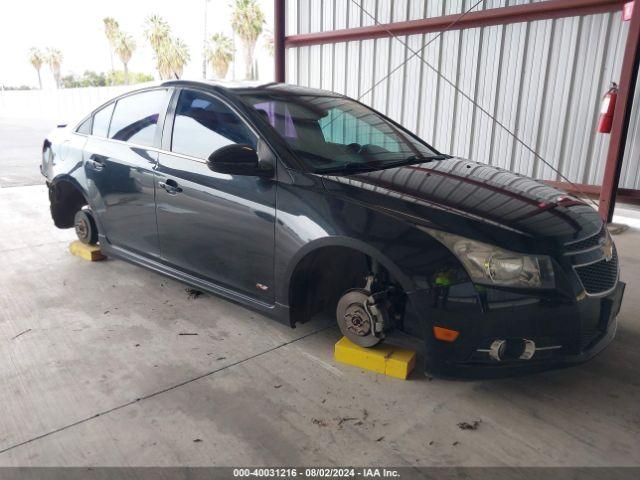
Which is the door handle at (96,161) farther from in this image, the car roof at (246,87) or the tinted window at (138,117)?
the car roof at (246,87)

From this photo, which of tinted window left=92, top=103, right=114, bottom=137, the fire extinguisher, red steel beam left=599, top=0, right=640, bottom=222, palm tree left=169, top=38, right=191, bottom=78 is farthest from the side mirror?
palm tree left=169, top=38, right=191, bottom=78

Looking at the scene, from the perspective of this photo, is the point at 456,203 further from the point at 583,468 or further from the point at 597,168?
the point at 597,168

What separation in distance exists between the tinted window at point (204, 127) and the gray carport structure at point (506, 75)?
4865 millimetres

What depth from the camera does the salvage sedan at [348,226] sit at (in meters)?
2.21

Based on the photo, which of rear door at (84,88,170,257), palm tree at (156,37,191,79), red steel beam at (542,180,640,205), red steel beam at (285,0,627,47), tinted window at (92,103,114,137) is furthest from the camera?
palm tree at (156,37,191,79)

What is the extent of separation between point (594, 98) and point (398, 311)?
573 centimetres

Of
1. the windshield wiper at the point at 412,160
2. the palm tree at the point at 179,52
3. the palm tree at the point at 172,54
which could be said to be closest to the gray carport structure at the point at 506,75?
the windshield wiper at the point at 412,160

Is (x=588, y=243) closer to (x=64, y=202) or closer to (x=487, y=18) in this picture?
(x=64, y=202)

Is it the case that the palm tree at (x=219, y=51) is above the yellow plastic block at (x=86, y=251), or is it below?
above

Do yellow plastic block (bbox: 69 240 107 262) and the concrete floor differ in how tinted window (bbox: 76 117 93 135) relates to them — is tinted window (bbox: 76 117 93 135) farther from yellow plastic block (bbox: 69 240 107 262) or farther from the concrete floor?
the concrete floor

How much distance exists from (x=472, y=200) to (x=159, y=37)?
50003 mm

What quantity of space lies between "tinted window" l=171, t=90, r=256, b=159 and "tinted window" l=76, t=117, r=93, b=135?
4.01ft

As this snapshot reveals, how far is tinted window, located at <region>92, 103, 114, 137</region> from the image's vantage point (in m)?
3.88

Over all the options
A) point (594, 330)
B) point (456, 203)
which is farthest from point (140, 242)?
point (594, 330)
